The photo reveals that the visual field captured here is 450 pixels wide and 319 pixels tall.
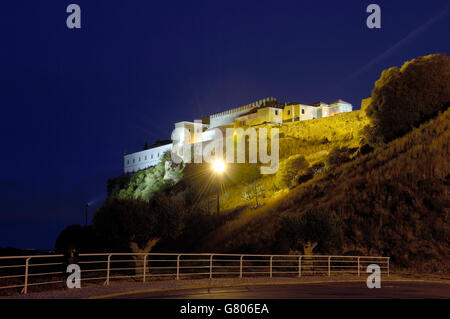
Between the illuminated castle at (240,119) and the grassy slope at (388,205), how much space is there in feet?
147

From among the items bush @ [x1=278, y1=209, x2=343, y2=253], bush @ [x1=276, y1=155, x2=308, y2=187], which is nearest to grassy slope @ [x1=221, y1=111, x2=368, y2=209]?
bush @ [x1=276, y1=155, x2=308, y2=187]

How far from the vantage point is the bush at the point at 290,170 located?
198ft

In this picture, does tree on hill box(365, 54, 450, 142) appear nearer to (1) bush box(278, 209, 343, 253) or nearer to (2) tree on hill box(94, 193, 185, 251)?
(1) bush box(278, 209, 343, 253)

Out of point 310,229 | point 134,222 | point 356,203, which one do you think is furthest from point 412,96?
point 134,222

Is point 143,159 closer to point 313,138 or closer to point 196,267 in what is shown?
point 313,138

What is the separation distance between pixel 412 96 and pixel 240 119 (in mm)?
54337

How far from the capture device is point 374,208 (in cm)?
3584

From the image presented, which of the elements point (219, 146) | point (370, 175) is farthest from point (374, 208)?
point (219, 146)

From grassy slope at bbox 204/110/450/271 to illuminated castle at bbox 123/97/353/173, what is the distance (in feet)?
147

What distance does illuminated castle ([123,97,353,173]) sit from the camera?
92.6m

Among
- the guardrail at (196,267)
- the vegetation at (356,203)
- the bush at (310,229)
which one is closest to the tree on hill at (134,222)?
the vegetation at (356,203)

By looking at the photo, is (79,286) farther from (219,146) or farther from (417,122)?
(219,146)

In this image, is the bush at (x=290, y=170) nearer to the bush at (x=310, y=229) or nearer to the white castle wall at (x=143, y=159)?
the bush at (x=310, y=229)
